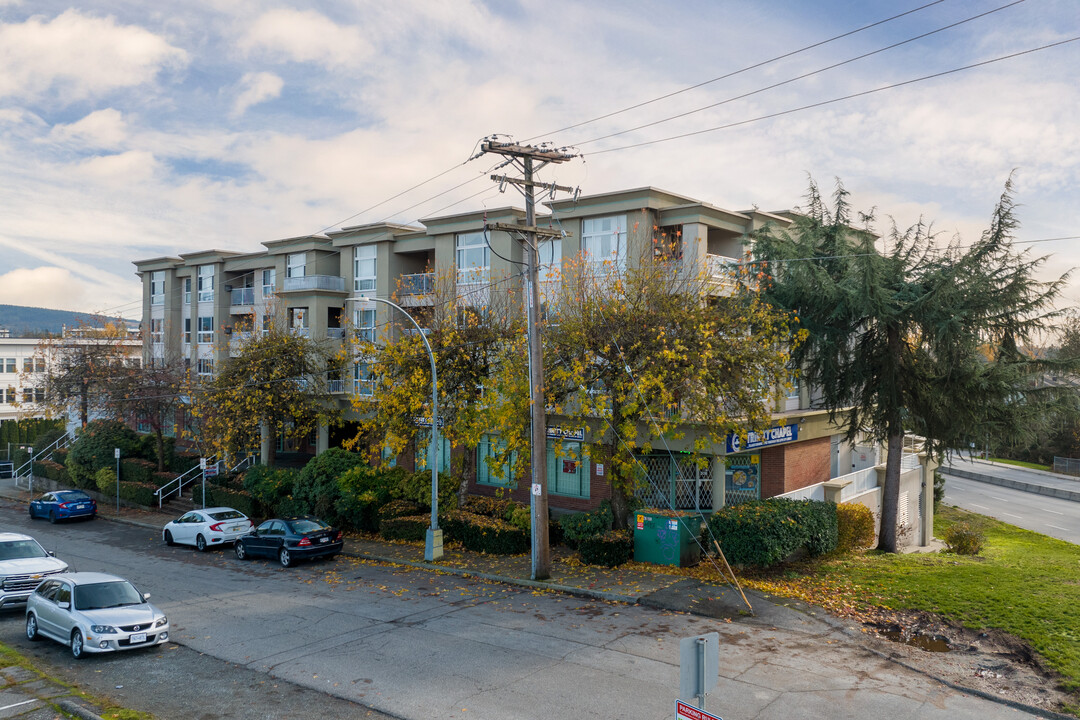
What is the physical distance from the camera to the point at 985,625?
47.4 feet

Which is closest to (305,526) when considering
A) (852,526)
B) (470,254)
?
(470,254)

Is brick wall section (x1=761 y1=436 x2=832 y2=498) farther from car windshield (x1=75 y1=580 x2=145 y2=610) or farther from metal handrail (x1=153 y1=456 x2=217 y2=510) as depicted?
metal handrail (x1=153 y1=456 x2=217 y2=510)

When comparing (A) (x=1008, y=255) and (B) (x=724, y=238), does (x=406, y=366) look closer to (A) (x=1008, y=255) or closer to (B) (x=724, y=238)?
(B) (x=724, y=238)

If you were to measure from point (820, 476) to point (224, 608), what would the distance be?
20.5 metres

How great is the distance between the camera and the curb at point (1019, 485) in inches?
2237

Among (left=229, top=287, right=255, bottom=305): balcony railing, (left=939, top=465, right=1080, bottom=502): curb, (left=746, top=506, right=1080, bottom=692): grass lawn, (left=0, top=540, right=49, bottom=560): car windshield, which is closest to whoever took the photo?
(left=746, top=506, right=1080, bottom=692): grass lawn

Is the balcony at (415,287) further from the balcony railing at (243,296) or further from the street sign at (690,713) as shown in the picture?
the street sign at (690,713)

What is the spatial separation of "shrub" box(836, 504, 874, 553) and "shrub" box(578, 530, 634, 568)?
21.1 ft

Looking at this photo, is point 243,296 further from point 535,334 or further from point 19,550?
point 535,334

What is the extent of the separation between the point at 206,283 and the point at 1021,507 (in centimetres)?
5652

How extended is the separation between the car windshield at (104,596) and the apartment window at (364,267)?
24.2 meters

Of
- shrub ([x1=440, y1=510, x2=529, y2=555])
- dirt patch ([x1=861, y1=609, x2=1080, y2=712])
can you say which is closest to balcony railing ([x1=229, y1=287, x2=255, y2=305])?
shrub ([x1=440, y1=510, x2=529, y2=555])

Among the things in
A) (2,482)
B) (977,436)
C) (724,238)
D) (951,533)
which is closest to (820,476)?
(951,533)

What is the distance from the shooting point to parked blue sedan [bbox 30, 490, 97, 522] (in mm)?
34781
